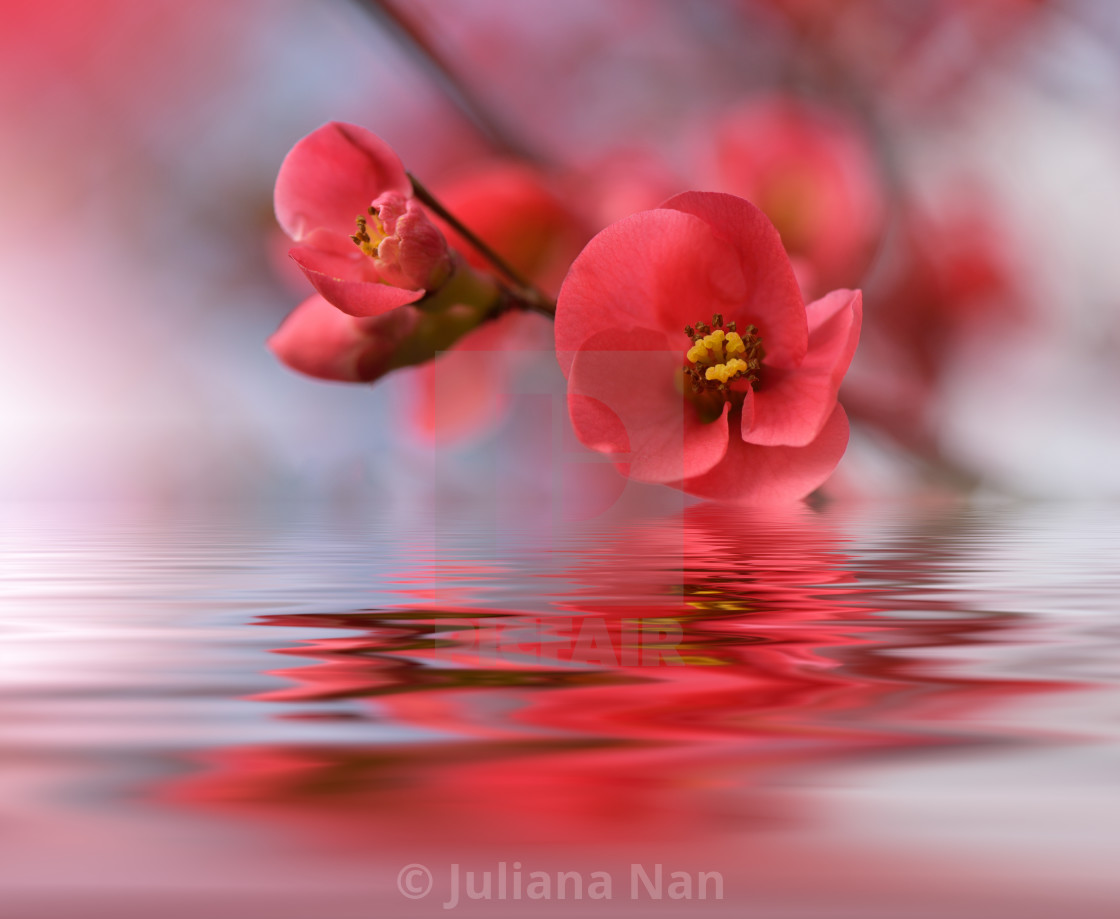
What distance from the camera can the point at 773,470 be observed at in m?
0.40

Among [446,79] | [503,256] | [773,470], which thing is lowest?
[773,470]

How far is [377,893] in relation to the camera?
151mm

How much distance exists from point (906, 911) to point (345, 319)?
367mm

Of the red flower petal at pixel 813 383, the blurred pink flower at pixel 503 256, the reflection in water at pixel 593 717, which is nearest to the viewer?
the reflection in water at pixel 593 717

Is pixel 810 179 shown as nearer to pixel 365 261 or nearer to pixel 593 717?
pixel 365 261

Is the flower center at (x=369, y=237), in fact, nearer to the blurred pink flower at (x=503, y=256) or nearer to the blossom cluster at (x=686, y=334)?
the blossom cluster at (x=686, y=334)

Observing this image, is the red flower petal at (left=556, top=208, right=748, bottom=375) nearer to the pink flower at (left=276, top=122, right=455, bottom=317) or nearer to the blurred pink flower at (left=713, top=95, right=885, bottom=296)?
the pink flower at (left=276, top=122, right=455, bottom=317)

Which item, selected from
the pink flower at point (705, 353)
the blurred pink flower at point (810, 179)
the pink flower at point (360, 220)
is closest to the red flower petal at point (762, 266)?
the pink flower at point (705, 353)

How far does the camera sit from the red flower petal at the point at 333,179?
45 cm

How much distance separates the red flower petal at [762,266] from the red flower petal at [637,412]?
3cm

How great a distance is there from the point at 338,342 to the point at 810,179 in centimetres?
38

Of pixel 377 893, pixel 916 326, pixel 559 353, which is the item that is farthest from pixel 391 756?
pixel 916 326

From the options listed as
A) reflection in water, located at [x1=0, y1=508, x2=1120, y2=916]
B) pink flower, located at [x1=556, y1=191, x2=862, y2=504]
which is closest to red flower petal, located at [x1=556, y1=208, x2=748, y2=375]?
pink flower, located at [x1=556, y1=191, x2=862, y2=504]

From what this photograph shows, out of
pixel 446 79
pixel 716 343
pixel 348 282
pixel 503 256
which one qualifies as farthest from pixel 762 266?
pixel 446 79
